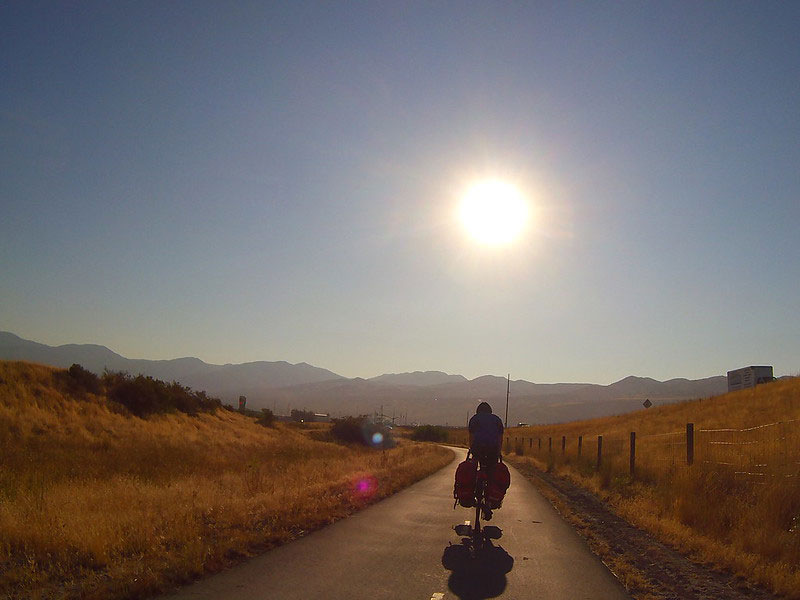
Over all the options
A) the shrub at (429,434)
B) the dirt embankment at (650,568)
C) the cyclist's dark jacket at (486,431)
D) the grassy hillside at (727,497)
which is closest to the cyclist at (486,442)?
the cyclist's dark jacket at (486,431)

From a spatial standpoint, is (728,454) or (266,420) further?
(266,420)

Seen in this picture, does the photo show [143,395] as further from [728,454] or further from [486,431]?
[728,454]

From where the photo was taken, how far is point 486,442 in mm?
10570

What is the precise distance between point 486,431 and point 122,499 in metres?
7.43

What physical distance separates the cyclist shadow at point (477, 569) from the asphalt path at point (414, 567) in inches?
0.5

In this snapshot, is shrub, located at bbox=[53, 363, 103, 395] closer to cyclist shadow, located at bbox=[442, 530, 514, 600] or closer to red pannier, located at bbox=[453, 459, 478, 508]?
red pannier, located at bbox=[453, 459, 478, 508]

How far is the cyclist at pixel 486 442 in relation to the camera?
1054 centimetres

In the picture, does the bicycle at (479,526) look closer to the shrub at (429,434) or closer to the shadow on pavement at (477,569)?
the shadow on pavement at (477,569)

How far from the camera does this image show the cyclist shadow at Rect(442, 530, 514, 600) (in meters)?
6.95

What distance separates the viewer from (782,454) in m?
12.3

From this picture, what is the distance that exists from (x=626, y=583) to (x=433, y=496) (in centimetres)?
931

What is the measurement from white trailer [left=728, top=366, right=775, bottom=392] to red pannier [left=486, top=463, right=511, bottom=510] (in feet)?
202

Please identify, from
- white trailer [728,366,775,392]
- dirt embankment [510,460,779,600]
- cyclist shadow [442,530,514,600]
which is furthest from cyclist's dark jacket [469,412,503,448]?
white trailer [728,366,775,392]

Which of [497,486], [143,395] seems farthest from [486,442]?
[143,395]
